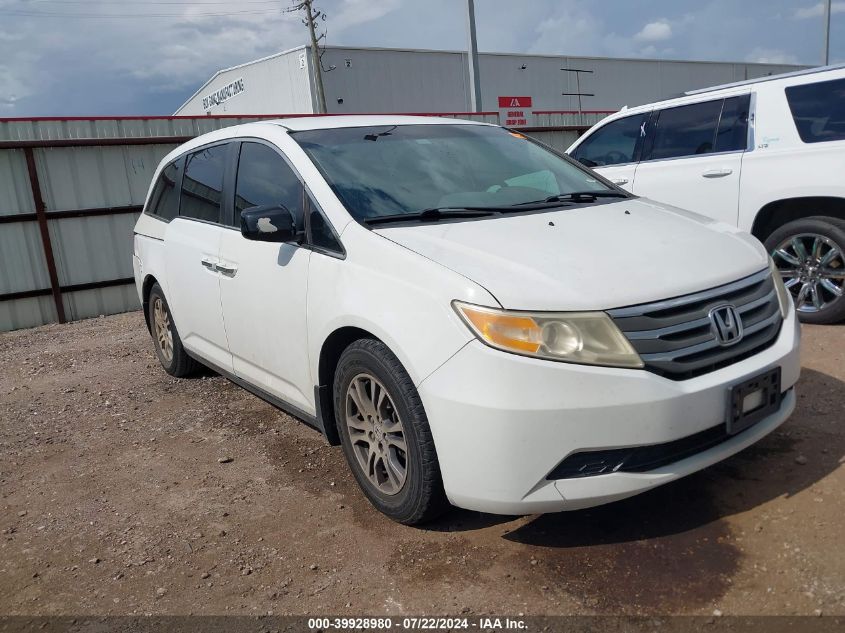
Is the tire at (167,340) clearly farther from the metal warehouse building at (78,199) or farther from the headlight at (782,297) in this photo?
the metal warehouse building at (78,199)

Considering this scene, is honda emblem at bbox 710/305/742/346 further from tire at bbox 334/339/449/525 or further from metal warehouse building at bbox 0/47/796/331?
metal warehouse building at bbox 0/47/796/331

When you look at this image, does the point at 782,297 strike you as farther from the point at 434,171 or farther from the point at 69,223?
the point at 69,223

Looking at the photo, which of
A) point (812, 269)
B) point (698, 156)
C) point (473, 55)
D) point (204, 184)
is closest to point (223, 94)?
point (473, 55)

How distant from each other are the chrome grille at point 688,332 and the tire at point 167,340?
11.6 feet

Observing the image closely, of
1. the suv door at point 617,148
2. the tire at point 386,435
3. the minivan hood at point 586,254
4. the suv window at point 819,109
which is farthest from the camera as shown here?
the suv door at point 617,148

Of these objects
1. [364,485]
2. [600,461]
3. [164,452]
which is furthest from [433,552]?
[164,452]

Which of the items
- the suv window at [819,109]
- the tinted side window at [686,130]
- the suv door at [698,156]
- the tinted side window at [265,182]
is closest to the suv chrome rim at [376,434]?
the tinted side window at [265,182]

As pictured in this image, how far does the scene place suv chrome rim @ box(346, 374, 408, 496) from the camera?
2888 mm

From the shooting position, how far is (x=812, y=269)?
211 inches

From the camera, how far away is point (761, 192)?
5.47 meters

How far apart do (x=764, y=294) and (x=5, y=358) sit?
689cm

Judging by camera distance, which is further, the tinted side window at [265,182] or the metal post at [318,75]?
the metal post at [318,75]

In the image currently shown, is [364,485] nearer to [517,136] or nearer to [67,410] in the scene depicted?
[517,136]

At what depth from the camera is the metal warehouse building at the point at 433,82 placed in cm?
3216
